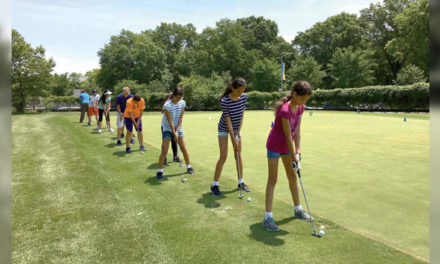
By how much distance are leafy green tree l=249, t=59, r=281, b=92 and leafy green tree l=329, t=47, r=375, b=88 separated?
13181 mm

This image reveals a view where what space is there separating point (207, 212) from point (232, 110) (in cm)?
218

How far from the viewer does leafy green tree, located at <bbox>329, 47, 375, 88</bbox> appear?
209ft

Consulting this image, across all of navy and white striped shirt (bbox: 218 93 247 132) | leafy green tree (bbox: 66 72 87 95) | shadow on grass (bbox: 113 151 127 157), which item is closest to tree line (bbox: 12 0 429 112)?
leafy green tree (bbox: 66 72 87 95)

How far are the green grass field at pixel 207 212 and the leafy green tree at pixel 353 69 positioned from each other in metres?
60.1

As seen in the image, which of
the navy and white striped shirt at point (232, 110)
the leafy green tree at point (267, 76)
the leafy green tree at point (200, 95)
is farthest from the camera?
the leafy green tree at point (267, 76)

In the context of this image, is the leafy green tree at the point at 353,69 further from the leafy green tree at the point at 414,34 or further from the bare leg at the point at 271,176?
the bare leg at the point at 271,176

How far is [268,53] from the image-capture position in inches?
3290

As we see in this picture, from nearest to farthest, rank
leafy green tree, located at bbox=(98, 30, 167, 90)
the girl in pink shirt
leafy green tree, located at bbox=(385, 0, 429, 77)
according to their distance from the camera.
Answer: the girl in pink shirt, leafy green tree, located at bbox=(385, 0, 429, 77), leafy green tree, located at bbox=(98, 30, 167, 90)

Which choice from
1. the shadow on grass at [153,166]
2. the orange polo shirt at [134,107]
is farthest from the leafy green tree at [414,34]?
the shadow on grass at [153,166]

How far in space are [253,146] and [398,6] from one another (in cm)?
7690

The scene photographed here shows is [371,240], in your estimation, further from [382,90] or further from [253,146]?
[382,90]

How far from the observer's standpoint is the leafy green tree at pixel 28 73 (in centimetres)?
3369

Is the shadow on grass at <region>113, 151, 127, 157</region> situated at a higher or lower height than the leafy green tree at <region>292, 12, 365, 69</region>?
lower

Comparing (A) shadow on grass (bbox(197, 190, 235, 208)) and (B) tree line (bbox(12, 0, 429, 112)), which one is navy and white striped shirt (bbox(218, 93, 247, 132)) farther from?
(B) tree line (bbox(12, 0, 429, 112))
